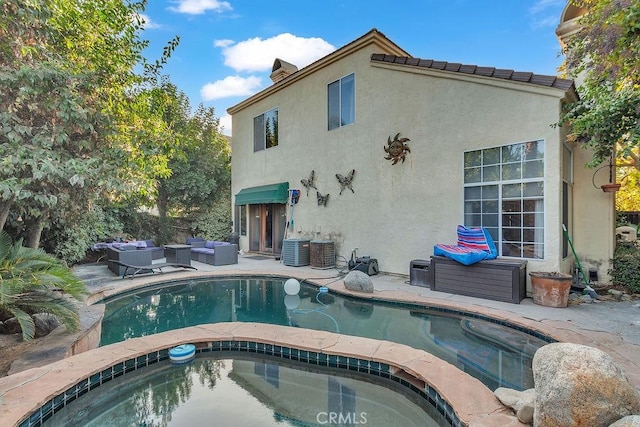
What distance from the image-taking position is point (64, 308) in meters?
5.33

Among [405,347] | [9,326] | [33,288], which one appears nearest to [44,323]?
[9,326]

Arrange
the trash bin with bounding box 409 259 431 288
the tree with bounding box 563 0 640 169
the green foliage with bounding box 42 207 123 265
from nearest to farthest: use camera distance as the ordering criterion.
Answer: the tree with bounding box 563 0 640 169
the trash bin with bounding box 409 259 431 288
the green foliage with bounding box 42 207 123 265

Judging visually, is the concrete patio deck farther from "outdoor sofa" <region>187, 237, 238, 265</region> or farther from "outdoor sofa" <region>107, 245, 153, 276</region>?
"outdoor sofa" <region>187, 237, 238, 265</region>

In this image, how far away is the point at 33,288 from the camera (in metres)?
5.39

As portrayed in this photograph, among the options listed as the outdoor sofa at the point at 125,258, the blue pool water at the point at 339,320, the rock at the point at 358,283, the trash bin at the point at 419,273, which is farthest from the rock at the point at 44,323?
the trash bin at the point at 419,273

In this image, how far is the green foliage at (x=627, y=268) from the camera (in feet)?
29.1

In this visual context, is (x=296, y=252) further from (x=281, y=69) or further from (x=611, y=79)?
(x=611, y=79)

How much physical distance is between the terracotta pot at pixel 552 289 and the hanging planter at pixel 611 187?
369cm

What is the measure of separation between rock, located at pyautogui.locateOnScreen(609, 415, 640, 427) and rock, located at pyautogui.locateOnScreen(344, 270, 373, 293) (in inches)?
256

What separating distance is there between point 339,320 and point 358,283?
2013 mm

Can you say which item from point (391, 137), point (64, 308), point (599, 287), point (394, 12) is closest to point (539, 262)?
point (599, 287)

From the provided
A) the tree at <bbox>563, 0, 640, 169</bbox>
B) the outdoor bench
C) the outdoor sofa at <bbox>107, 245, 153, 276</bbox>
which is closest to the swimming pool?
the outdoor bench

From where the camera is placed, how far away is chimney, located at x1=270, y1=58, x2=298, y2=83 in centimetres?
1781

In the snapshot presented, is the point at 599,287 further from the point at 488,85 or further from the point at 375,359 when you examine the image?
the point at 375,359
